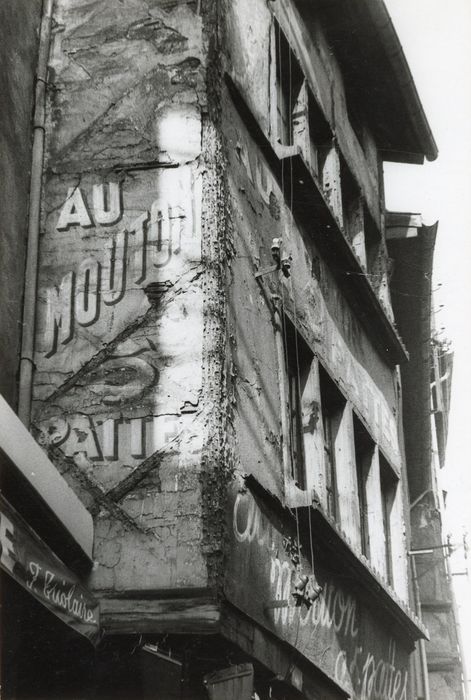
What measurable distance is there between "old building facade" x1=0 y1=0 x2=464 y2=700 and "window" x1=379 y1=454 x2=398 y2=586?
0.91 metres

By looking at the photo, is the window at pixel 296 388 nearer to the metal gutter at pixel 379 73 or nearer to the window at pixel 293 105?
the window at pixel 293 105

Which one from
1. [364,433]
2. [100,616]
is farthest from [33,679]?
[364,433]

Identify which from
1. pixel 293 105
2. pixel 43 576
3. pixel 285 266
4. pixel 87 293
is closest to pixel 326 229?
pixel 293 105

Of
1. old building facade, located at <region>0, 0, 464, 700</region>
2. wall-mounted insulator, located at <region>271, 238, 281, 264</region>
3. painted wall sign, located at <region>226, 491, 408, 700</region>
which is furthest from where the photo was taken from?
wall-mounted insulator, located at <region>271, 238, 281, 264</region>

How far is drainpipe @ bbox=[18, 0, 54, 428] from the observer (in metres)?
6.20

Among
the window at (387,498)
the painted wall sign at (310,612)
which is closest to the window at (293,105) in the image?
the window at (387,498)

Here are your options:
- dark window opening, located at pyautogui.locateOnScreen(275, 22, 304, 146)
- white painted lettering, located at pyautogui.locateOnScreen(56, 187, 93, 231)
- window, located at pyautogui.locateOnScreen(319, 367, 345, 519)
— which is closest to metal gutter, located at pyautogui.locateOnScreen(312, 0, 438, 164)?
dark window opening, located at pyautogui.locateOnScreen(275, 22, 304, 146)

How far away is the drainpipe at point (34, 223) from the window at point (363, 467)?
3.78 meters

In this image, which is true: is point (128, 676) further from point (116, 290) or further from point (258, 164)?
point (258, 164)

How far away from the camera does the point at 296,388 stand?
8164mm

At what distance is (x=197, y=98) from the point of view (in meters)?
6.87

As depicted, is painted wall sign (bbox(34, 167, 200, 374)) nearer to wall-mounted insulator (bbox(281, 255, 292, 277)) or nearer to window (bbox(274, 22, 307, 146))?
wall-mounted insulator (bbox(281, 255, 292, 277))

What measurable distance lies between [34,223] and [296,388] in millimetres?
2489

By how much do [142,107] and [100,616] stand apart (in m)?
3.18
